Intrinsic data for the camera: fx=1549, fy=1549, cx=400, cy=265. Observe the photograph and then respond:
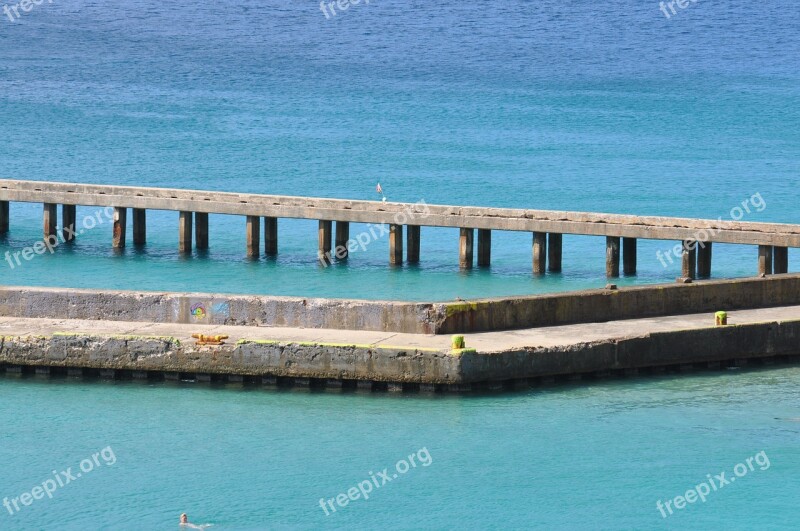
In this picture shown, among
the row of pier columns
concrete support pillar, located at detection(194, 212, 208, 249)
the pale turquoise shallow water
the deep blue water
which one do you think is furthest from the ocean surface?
concrete support pillar, located at detection(194, 212, 208, 249)

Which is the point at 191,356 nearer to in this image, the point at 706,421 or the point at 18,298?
the point at 18,298

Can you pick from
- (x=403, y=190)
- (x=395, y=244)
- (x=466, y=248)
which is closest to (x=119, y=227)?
(x=395, y=244)

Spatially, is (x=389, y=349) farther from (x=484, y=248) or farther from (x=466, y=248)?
(x=484, y=248)

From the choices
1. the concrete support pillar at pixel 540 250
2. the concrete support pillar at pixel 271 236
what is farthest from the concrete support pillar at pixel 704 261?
the concrete support pillar at pixel 271 236

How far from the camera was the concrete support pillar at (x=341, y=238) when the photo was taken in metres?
40.5

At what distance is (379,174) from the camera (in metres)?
66.1

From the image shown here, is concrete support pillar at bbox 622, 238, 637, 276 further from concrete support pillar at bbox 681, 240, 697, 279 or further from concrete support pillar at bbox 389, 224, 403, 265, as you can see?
concrete support pillar at bbox 389, 224, 403, 265

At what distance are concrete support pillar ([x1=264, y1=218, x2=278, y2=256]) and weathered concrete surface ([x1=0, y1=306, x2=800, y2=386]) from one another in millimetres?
14966

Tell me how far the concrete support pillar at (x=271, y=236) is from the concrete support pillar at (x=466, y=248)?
5.44m

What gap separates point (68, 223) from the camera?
43.8m

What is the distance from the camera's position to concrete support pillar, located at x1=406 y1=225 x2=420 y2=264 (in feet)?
133

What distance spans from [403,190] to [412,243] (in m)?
20.6

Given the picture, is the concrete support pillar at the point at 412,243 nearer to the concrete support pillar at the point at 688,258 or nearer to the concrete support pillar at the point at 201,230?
the concrete support pillar at the point at 201,230

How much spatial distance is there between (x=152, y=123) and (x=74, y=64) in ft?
78.6
